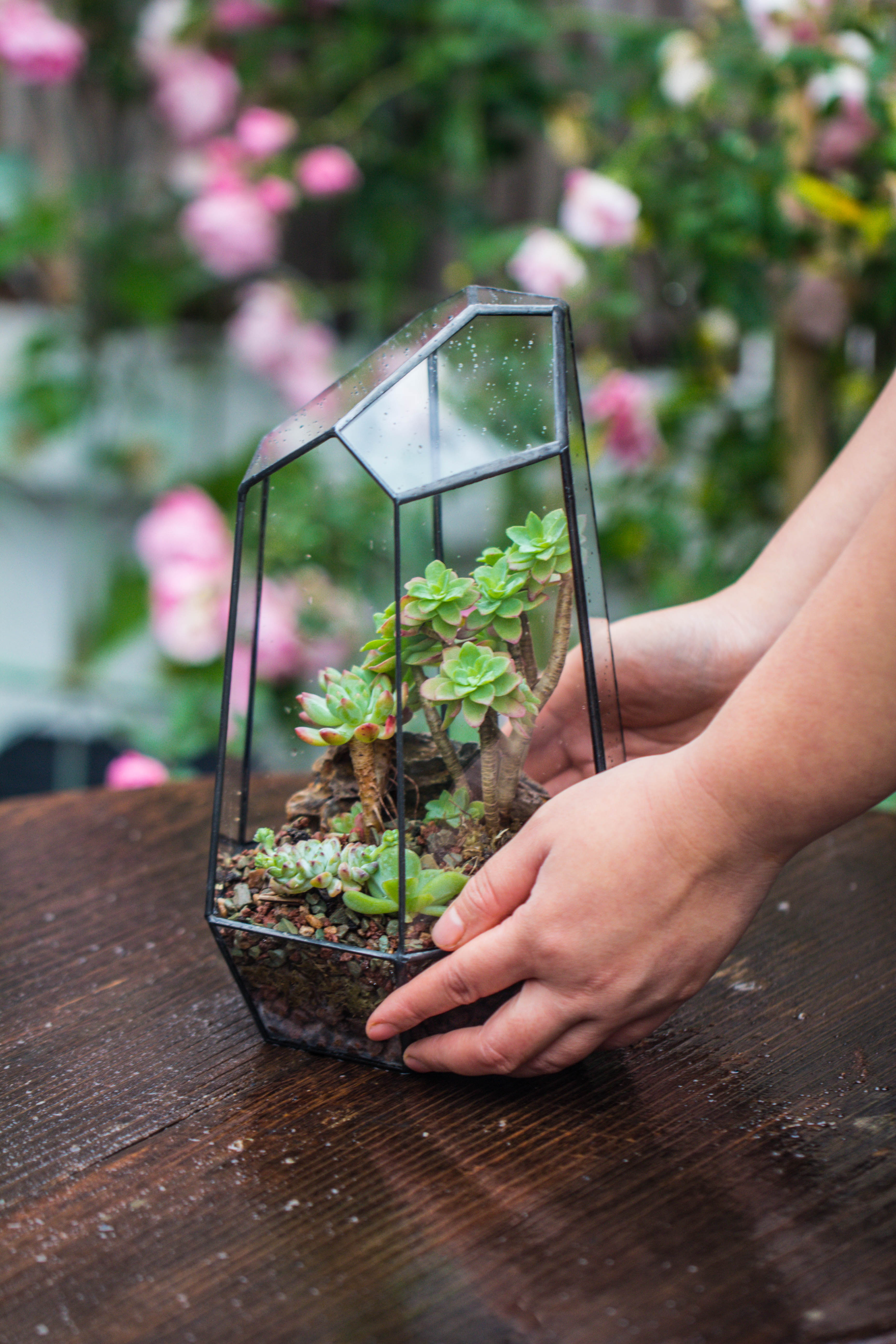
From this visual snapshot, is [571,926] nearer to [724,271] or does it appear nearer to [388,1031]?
[388,1031]

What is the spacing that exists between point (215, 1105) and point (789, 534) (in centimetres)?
59

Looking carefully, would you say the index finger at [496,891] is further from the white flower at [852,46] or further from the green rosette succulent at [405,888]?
the white flower at [852,46]

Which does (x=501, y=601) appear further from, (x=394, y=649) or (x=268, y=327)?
(x=268, y=327)

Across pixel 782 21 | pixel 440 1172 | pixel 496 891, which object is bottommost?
pixel 440 1172

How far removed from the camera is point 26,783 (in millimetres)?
2504

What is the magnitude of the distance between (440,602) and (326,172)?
1.63 m

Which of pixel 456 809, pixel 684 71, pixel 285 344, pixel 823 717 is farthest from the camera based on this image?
pixel 285 344

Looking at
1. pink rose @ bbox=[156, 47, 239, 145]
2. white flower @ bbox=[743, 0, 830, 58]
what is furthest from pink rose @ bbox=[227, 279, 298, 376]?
white flower @ bbox=[743, 0, 830, 58]

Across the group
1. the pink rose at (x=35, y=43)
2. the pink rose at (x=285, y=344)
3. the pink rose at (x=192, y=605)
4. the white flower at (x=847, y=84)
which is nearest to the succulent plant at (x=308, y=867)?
the pink rose at (x=192, y=605)

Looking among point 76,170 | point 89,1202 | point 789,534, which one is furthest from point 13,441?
point 89,1202

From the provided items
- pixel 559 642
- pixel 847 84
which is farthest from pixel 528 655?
pixel 847 84

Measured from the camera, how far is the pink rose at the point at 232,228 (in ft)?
6.64

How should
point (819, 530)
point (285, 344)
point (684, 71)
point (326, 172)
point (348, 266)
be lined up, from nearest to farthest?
point (819, 530) → point (684, 71) → point (326, 172) → point (285, 344) → point (348, 266)

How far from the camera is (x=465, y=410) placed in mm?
677
